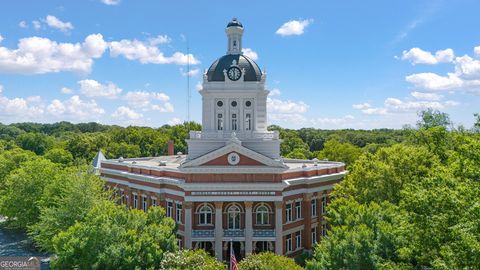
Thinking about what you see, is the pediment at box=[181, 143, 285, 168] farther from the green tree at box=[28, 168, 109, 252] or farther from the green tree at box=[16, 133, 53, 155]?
the green tree at box=[16, 133, 53, 155]

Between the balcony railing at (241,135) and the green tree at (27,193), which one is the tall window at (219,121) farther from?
the green tree at (27,193)

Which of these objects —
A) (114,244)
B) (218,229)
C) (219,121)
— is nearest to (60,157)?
(219,121)

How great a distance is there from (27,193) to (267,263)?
1662 inches

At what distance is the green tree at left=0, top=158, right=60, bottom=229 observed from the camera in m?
57.5

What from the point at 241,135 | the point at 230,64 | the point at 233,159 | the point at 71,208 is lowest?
the point at 71,208

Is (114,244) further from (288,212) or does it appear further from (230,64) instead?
(230,64)

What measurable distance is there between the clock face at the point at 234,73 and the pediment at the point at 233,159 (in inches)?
398

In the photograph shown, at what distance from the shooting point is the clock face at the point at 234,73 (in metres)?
48.7

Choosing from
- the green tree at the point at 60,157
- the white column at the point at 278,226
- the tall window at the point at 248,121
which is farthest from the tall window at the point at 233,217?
the green tree at the point at 60,157

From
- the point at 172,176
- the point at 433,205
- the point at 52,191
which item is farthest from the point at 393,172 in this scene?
the point at 52,191

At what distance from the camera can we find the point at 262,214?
42281 millimetres

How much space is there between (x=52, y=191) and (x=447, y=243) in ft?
139

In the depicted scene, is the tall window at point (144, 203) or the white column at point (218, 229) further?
the tall window at point (144, 203)

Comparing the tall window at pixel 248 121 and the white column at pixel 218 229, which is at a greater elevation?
the tall window at pixel 248 121
